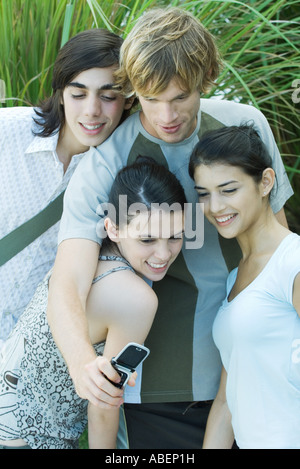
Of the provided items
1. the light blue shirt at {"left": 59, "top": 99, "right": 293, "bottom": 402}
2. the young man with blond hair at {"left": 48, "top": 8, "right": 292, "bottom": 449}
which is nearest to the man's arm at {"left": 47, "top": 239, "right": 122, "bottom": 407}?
the young man with blond hair at {"left": 48, "top": 8, "right": 292, "bottom": 449}

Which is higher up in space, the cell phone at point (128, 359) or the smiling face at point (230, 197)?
the smiling face at point (230, 197)

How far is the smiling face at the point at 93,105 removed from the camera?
2439 mm

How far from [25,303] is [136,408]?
588mm

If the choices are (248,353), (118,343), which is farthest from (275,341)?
(118,343)

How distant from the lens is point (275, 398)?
2.11m

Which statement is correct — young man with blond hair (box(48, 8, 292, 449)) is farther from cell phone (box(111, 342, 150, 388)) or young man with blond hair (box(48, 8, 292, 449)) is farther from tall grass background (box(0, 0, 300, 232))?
tall grass background (box(0, 0, 300, 232))

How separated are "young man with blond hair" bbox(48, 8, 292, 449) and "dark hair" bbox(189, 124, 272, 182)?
104 millimetres

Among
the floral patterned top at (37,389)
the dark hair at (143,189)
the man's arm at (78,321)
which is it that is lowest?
Answer: the floral patterned top at (37,389)

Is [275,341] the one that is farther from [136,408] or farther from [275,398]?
[136,408]

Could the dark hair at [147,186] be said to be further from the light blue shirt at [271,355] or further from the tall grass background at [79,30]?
the tall grass background at [79,30]

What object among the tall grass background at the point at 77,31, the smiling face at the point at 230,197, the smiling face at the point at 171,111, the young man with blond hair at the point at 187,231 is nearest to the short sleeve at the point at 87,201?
the young man with blond hair at the point at 187,231

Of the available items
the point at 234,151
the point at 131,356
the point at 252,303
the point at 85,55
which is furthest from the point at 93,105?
the point at 131,356

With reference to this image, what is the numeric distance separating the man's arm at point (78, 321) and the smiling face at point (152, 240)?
0.11m
